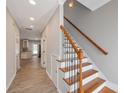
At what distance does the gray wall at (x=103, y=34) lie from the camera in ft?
9.70

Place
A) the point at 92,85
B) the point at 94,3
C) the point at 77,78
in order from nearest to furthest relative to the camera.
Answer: the point at 77,78, the point at 92,85, the point at 94,3

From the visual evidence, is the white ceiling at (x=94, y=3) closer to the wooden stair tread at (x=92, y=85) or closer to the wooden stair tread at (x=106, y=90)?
the wooden stair tread at (x=92, y=85)

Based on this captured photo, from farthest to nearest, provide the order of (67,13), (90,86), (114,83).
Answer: (67,13)
(114,83)
(90,86)

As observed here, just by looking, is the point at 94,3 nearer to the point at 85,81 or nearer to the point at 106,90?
the point at 85,81

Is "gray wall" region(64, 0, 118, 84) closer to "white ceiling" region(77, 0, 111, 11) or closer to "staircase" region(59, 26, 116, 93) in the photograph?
"white ceiling" region(77, 0, 111, 11)

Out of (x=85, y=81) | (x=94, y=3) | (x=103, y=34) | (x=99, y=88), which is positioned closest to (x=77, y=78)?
(x=85, y=81)

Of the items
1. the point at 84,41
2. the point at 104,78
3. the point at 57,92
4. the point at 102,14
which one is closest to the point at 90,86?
the point at 104,78

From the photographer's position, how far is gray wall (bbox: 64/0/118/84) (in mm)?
2957

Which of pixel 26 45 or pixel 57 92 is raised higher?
pixel 26 45

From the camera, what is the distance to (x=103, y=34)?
3.31 m

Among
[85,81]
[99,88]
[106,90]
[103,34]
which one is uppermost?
[103,34]

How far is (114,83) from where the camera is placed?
9.67 ft
